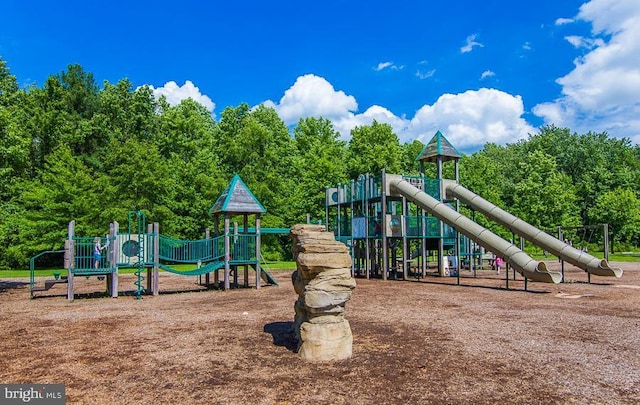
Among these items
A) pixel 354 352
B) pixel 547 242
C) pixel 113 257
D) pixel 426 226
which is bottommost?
pixel 354 352

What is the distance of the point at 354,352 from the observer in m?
8.23

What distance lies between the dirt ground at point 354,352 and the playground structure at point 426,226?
446 cm

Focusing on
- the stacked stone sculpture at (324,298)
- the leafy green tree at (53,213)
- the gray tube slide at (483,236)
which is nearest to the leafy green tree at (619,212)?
the gray tube slide at (483,236)

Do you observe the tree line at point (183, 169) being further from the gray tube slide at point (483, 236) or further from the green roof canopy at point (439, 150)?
the gray tube slide at point (483, 236)

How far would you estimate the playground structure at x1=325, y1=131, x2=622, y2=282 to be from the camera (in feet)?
63.6

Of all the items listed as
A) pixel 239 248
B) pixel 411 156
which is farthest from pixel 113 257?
pixel 411 156

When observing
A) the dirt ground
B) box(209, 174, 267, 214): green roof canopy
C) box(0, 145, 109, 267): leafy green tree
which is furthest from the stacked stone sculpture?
box(0, 145, 109, 267): leafy green tree

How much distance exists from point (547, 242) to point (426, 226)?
6169mm

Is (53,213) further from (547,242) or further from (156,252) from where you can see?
(547,242)

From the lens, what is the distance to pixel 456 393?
606cm

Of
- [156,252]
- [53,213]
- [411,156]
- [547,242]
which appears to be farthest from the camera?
[411,156]

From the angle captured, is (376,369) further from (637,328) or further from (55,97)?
(55,97)

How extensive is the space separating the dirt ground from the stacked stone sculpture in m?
0.32
